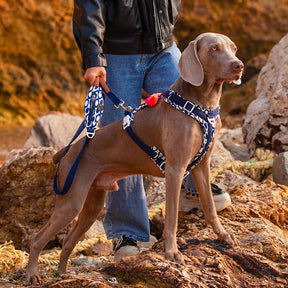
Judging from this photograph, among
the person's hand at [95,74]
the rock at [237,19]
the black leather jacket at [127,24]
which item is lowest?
the person's hand at [95,74]

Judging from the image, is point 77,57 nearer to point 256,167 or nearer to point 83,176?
point 256,167

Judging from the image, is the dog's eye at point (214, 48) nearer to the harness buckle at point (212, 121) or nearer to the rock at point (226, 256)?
the harness buckle at point (212, 121)

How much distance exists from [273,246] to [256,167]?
6.89ft

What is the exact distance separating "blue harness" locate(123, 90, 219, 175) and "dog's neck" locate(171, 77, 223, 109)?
35 mm

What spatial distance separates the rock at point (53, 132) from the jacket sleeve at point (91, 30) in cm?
334

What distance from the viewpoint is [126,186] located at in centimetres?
362

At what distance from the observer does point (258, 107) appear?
5.74 metres

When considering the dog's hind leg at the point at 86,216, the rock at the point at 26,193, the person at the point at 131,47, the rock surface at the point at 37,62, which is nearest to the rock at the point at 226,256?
the person at the point at 131,47

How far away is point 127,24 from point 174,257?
5.43 feet

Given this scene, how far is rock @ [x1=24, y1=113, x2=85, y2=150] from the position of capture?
21.4ft

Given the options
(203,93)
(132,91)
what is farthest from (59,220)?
(203,93)

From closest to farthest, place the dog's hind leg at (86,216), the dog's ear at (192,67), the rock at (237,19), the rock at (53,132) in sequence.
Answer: the dog's ear at (192,67) < the dog's hind leg at (86,216) < the rock at (53,132) < the rock at (237,19)

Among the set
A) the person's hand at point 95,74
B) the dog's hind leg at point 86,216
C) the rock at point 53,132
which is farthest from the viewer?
the rock at point 53,132

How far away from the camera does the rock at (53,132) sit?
21.4 feet
